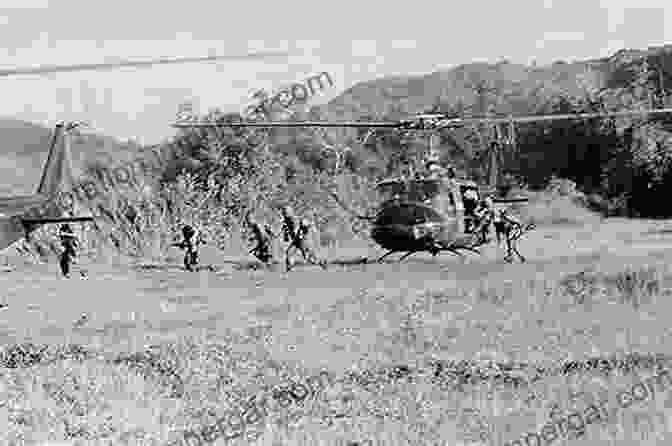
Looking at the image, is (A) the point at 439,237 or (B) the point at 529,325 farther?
(A) the point at 439,237

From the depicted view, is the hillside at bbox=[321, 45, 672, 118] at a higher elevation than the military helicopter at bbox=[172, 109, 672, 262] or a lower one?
higher

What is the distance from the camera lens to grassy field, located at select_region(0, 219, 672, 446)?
22.9 ft

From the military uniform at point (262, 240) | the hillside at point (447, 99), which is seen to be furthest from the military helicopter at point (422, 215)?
the hillside at point (447, 99)

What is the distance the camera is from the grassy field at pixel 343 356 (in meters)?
6.97

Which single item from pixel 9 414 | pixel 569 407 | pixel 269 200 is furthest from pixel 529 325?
pixel 269 200

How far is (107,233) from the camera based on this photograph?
27.9 meters

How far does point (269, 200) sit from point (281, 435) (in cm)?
2674

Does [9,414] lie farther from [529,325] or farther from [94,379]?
[529,325]

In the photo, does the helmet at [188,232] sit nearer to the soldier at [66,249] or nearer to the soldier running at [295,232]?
the soldier running at [295,232]

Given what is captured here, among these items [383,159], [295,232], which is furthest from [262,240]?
[383,159]

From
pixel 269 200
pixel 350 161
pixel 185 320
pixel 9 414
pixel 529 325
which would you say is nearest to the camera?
pixel 9 414

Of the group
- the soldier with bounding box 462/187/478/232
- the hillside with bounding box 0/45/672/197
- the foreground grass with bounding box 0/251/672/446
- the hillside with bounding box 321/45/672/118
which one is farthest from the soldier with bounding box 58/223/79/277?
the hillside with bounding box 321/45/672/118

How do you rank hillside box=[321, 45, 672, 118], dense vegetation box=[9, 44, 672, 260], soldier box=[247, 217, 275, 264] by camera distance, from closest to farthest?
soldier box=[247, 217, 275, 264]
dense vegetation box=[9, 44, 672, 260]
hillside box=[321, 45, 672, 118]

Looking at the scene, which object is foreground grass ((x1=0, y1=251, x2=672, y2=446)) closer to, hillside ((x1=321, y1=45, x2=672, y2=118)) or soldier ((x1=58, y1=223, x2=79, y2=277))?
soldier ((x1=58, y1=223, x2=79, y2=277))
